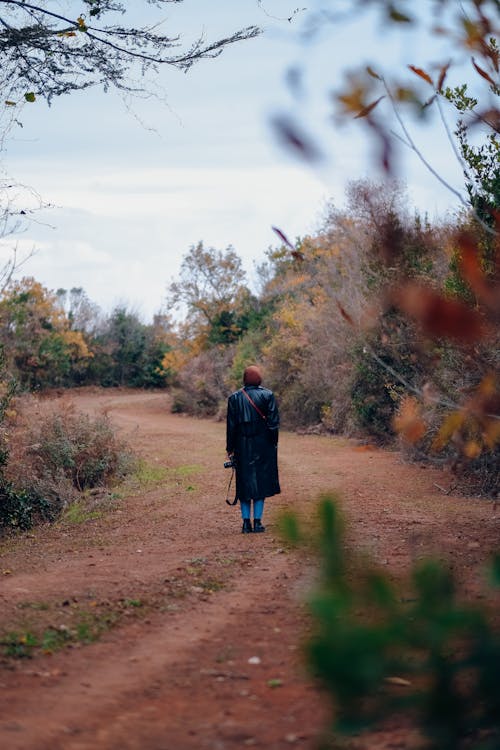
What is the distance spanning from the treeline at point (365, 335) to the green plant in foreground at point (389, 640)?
738mm

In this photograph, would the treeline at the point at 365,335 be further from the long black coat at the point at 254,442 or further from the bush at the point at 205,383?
the long black coat at the point at 254,442

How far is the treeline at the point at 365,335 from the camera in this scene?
393 centimetres

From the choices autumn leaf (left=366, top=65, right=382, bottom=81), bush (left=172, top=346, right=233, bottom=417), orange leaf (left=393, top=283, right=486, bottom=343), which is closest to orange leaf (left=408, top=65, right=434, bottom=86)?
autumn leaf (left=366, top=65, right=382, bottom=81)

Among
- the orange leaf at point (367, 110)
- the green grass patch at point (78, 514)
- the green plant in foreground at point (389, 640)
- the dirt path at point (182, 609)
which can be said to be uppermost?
the orange leaf at point (367, 110)

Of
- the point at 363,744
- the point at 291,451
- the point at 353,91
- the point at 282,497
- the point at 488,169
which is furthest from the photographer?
the point at 291,451

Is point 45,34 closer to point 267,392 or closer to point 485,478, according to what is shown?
point 267,392

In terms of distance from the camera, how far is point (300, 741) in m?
3.79

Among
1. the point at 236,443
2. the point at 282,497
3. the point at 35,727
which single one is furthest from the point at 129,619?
the point at 282,497

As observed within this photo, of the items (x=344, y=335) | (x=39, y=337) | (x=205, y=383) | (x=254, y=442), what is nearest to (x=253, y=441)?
(x=254, y=442)

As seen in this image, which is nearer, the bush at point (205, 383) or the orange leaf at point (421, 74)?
the orange leaf at point (421, 74)

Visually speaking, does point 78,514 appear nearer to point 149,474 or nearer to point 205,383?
point 149,474

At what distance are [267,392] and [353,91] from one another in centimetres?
678

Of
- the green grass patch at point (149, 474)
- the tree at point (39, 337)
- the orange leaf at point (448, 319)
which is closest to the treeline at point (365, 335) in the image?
the orange leaf at point (448, 319)

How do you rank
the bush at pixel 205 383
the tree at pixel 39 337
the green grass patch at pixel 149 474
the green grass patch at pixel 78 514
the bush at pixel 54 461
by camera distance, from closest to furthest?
1. the green grass patch at pixel 78 514
2. the bush at pixel 54 461
3. the green grass patch at pixel 149 474
4. the bush at pixel 205 383
5. the tree at pixel 39 337
